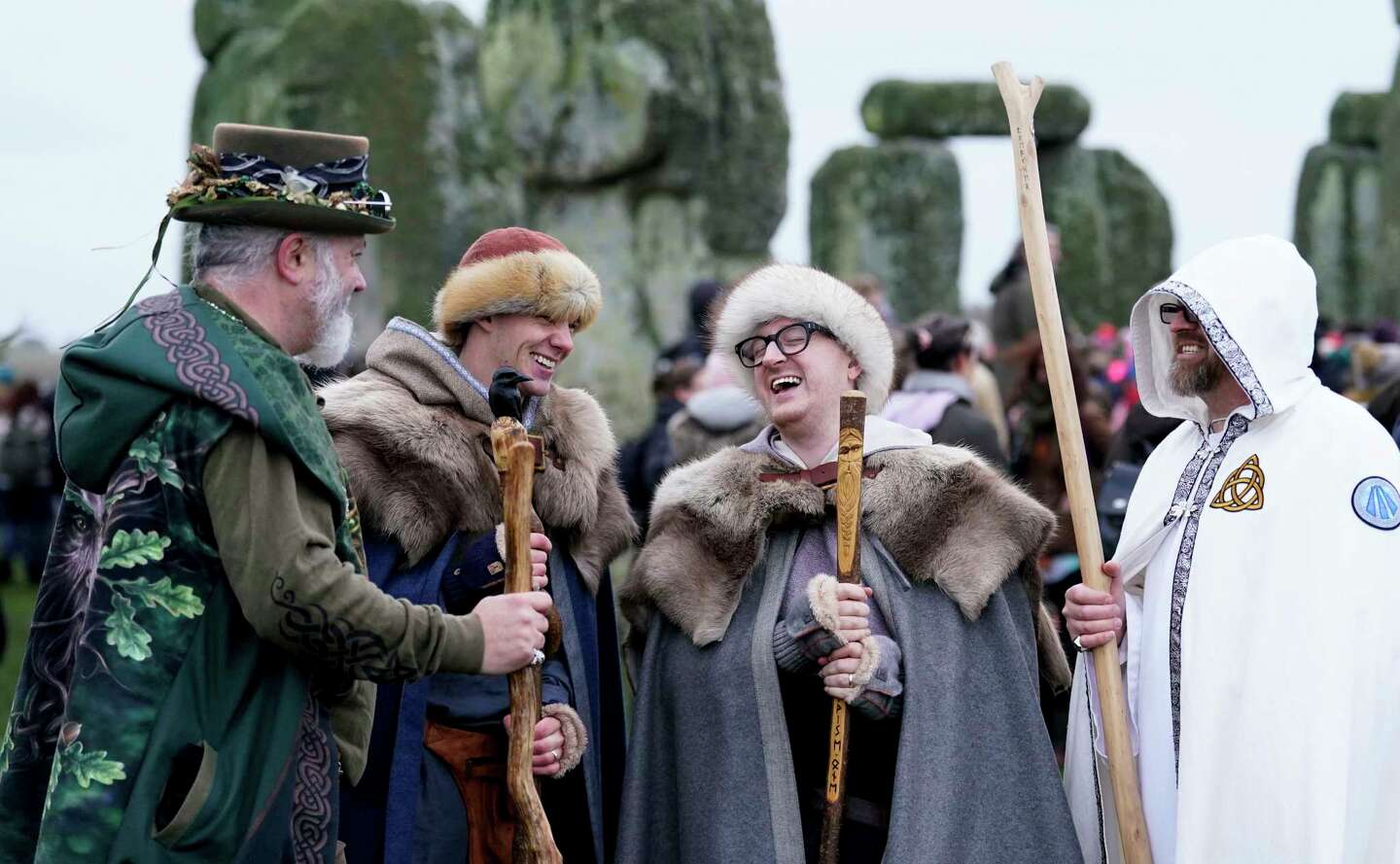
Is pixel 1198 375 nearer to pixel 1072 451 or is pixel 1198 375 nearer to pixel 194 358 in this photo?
pixel 1072 451

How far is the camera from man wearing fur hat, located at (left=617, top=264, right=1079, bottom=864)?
388 cm

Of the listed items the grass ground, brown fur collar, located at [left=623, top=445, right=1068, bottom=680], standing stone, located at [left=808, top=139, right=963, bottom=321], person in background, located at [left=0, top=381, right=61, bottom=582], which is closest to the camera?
brown fur collar, located at [left=623, top=445, right=1068, bottom=680]

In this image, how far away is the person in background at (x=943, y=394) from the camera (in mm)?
6195

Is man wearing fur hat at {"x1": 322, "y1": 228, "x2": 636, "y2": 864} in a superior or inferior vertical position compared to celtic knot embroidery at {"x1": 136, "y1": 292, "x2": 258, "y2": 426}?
inferior

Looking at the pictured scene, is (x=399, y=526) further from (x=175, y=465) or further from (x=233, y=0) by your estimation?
(x=233, y=0)

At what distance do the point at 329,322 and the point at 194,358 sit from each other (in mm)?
322

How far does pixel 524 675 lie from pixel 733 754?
0.53 metres

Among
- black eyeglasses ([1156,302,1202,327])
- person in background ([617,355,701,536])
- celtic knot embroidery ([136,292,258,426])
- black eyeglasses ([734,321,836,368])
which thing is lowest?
person in background ([617,355,701,536])

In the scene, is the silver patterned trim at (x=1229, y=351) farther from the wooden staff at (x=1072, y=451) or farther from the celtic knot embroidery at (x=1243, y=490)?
the wooden staff at (x=1072, y=451)

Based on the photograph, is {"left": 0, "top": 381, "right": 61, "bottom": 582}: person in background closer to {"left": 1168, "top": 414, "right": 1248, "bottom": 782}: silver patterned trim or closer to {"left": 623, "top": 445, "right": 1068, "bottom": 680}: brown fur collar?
{"left": 623, "top": 445, "right": 1068, "bottom": 680}: brown fur collar

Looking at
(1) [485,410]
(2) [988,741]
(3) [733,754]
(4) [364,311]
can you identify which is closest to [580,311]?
(1) [485,410]

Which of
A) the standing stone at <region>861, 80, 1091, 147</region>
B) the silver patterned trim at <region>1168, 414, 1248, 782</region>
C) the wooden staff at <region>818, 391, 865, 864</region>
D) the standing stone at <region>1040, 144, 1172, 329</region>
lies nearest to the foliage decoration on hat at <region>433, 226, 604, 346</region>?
the wooden staff at <region>818, 391, 865, 864</region>

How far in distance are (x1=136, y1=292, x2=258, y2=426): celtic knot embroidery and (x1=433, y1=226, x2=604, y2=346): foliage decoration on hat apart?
43.2 inches

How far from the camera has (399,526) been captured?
391 centimetres
